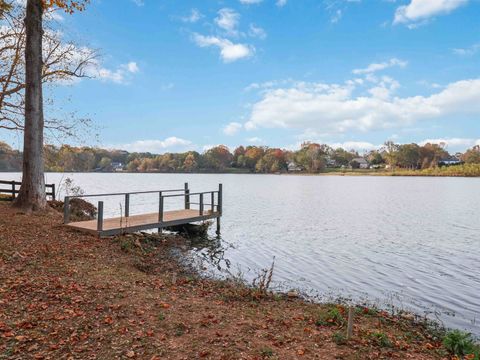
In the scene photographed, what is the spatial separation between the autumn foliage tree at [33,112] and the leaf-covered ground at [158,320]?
516cm

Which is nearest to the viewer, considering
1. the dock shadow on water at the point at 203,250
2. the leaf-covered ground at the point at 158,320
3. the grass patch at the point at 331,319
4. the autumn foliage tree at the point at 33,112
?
the leaf-covered ground at the point at 158,320

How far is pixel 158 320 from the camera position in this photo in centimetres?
588

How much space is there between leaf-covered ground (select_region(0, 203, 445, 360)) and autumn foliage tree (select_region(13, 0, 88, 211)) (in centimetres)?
516

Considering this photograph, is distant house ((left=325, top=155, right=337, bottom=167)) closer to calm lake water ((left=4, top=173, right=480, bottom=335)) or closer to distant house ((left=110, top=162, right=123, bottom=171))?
distant house ((left=110, top=162, right=123, bottom=171))

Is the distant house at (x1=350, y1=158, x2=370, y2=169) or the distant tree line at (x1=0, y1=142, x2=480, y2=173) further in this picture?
the distant house at (x1=350, y1=158, x2=370, y2=169)

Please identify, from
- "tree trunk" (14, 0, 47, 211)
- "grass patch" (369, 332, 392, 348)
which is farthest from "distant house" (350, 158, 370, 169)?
"grass patch" (369, 332, 392, 348)

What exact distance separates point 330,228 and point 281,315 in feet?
51.3

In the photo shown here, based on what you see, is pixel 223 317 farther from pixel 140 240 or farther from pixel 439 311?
pixel 140 240

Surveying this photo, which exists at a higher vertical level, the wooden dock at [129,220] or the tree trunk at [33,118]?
the tree trunk at [33,118]

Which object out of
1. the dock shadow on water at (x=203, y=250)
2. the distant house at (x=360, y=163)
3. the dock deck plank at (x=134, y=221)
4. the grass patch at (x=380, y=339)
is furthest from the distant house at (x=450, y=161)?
the grass patch at (x=380, y=339)

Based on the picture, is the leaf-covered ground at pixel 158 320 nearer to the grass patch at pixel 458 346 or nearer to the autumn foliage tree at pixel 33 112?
the grass patch at pixel 458 346

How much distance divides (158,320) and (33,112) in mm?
11611

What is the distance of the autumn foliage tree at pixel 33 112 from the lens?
13602 mm

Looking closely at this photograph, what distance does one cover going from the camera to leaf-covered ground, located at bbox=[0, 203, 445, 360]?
16.2 ft
